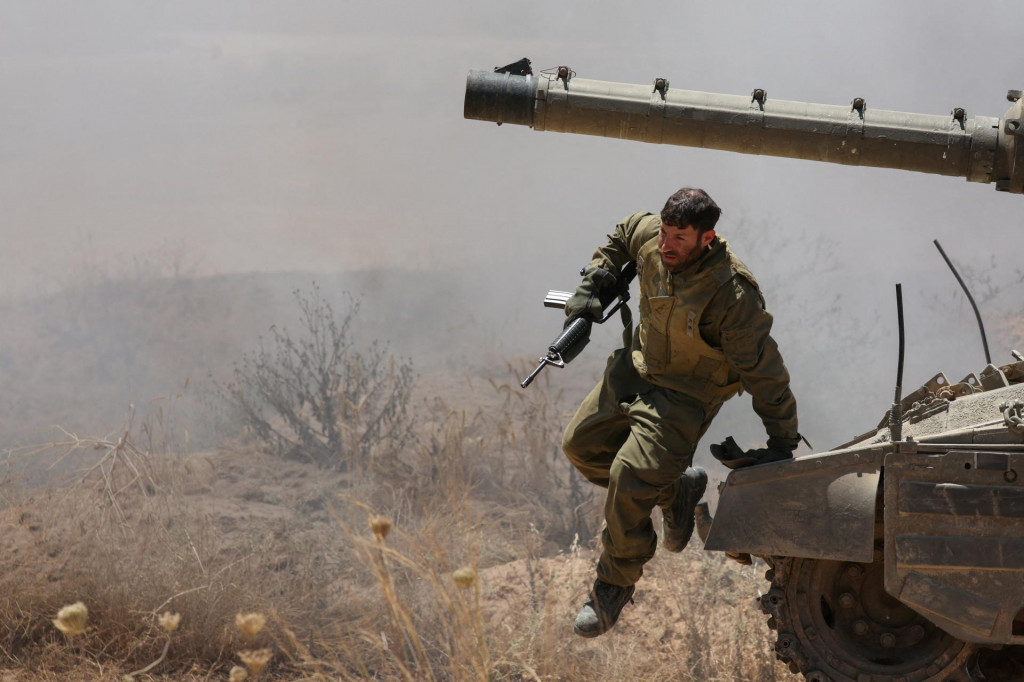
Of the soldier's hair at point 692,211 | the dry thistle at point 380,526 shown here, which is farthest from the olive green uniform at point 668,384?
the dry thistle at point 380,526

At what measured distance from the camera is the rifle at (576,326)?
4.42 metres

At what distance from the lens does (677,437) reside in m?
4.20

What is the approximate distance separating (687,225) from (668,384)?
61cm

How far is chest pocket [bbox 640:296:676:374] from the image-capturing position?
4.20m

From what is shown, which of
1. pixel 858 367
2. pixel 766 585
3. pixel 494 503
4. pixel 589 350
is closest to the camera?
pixel 766 585

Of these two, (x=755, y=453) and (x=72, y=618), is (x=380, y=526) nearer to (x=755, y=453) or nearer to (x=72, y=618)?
(x=72, y=618)

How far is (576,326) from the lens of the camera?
178 inches

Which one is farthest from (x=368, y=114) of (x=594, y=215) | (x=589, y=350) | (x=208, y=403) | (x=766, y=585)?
(x=766, y=585)

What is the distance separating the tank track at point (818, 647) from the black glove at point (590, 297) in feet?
3.86

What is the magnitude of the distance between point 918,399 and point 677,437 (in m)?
1.02

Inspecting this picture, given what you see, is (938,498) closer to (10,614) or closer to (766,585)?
(766,585)

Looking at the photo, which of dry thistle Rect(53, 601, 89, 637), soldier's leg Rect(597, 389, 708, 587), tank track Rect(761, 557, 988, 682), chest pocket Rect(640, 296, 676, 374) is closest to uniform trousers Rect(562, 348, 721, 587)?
soldier's leg Rect(597, 389, 708, 587)

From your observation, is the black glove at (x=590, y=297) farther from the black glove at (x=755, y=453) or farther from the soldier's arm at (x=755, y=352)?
the black glove at (x=755, y=453)

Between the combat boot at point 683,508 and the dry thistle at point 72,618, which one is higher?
the combat boot at point 683,508
